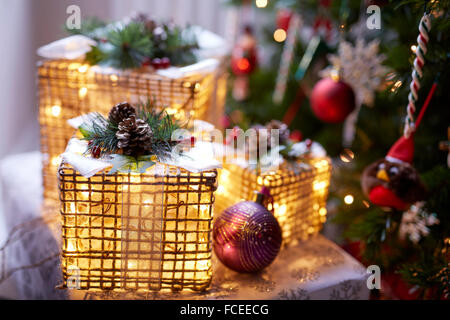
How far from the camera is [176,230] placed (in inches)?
35.6

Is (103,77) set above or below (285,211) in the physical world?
above

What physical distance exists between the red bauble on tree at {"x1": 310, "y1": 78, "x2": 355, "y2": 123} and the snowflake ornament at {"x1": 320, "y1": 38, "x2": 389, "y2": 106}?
0.05 meters

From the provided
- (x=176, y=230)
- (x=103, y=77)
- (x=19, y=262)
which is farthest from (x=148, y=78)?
(x=19, y=262)

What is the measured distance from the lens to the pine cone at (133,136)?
87 centimetres

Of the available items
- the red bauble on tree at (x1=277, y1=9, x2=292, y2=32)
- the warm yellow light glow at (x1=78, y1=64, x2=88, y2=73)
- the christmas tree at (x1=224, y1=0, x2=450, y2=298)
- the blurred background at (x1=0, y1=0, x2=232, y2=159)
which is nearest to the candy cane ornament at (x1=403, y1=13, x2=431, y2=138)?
the christmas tree at (x1=224, y1=0, x2=450, y2=298)

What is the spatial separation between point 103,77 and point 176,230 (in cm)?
46

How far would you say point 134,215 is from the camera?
879 mm

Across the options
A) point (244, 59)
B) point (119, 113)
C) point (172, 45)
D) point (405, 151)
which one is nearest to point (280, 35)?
point (244, 59)

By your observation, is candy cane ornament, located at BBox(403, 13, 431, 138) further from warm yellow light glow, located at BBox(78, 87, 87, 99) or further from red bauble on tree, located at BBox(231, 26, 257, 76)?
red bauble on tree, located at BBox(231, 26, 257, 76)

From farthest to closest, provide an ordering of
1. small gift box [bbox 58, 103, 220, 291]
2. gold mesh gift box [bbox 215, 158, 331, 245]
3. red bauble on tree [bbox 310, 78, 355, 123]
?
red bauble on tree [bbox 310, 78, 355, 123]
gold mesh gift box [bbox 215, 158, 331, 245]
small gift box [bbox 58, 103, 220, 291]

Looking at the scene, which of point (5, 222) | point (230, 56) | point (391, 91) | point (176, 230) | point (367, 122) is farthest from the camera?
point (230, 56)

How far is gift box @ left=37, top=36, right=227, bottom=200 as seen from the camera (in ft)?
3.70

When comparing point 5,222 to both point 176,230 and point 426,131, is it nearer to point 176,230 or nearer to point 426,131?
point 176,230

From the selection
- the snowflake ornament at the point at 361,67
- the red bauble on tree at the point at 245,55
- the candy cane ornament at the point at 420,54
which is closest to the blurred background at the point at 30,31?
the red bauble on tree at the point at 245,55
